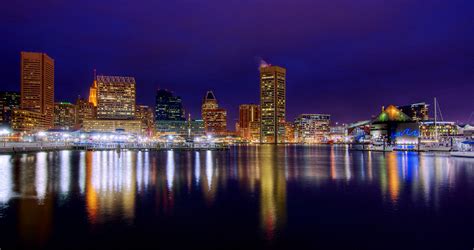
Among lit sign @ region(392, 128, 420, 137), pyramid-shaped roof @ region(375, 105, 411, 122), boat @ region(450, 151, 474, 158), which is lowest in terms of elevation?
boat @ region(450, 151, 474, 158)

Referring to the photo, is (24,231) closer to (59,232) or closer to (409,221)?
(59,232)

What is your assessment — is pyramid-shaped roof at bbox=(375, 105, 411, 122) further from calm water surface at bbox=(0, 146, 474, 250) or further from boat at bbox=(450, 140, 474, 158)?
calm water surface at bbox=(0, 146, 474, 250)

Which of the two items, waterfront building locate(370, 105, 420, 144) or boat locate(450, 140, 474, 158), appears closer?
boat locate(450, 140, 474, 158)

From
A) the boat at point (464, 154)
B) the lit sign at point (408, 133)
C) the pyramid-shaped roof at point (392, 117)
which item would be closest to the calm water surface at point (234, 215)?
the boat at point (464, 154)

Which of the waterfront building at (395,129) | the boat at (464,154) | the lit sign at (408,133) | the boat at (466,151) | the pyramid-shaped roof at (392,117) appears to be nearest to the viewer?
the boat at (464,154)

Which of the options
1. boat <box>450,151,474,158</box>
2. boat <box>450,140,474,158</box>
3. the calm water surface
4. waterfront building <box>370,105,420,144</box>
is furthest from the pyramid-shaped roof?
the calm water surface

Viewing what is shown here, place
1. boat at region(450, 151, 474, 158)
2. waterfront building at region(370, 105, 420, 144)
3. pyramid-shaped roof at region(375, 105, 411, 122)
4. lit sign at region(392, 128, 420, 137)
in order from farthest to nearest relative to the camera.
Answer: pyramid-shaped roof at region(375, 105, 411, 122), waterfront building at region(370, 105, 420, 144), lit sign at region(392, 128, 420, 137), boat at region(450, 151, 474, 158)

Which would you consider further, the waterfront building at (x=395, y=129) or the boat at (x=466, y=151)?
the waterfront building at (x=395, y=129)

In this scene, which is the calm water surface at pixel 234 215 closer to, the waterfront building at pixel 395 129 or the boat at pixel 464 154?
the boat at pixel 464 154

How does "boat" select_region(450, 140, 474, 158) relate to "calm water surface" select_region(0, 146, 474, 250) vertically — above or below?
above

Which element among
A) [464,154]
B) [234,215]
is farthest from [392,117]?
[234,215]

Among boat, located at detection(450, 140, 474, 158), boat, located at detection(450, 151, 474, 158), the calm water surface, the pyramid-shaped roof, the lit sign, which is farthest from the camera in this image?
the pyramid-shaped roof

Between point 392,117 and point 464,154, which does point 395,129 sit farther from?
point 464,154

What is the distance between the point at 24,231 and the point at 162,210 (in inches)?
274
